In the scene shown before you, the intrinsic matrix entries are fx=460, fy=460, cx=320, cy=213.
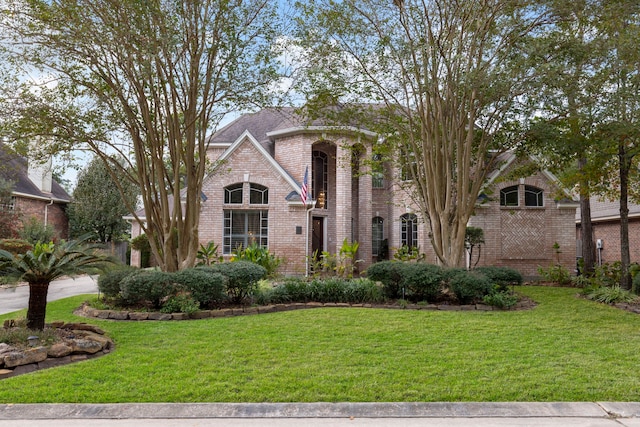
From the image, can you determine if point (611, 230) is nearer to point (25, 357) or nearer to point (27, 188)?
point (25, 357)

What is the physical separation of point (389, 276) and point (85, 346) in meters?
6.20

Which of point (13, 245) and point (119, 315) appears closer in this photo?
point (119, 315)

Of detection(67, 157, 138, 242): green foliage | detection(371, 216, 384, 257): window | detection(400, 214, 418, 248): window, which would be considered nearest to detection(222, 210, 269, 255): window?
detection(371, 216, 384, 257): window

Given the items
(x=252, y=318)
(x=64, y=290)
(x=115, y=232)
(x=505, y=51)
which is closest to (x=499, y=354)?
(x=252, y=318)

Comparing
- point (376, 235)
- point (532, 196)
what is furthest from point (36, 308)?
point (532, 196)

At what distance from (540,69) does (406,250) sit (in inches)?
356

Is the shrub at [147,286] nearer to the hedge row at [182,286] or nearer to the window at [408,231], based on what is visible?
the hedge row at [182,286]

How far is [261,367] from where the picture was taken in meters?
5.34

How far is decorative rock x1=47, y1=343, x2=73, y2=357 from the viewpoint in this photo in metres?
5.77

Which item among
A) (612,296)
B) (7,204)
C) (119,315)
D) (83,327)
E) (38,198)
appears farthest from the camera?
(38,198)

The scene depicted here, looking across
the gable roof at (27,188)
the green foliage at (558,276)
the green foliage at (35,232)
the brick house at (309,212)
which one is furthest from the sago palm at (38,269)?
the gable roof at (27,188)

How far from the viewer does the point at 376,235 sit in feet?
66.3

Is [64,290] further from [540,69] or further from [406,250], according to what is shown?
[540,69]

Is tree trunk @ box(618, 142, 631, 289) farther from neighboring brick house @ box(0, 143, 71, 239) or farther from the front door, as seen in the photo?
neighboring brick house @ box(0, 143, 71, 239)
